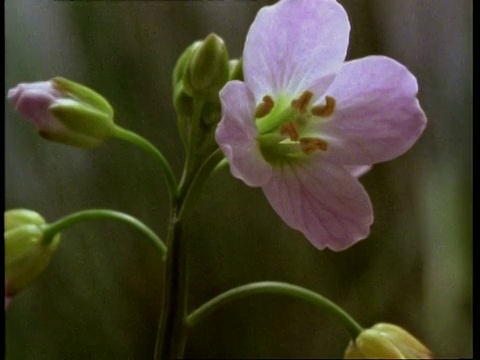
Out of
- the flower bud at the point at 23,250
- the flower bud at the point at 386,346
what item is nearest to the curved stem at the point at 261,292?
the flower bud at the point at 386,346

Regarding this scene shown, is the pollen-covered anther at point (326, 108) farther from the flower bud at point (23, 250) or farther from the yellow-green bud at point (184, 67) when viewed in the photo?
the flower bud at point (23, 250)

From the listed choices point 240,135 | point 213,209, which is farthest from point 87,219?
point 213,209

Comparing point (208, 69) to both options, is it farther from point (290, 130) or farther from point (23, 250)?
point (23, 250)

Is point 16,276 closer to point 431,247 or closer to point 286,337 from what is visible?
point 286,337

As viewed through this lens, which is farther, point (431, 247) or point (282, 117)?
point (431, 247)

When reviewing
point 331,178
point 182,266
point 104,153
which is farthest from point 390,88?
point 104,153

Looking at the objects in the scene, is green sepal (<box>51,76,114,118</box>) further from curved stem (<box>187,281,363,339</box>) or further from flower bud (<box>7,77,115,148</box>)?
curved stem (<box>187,281,363,339</box>)
